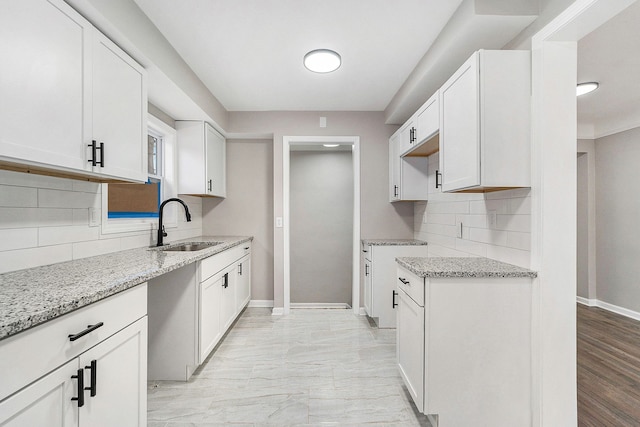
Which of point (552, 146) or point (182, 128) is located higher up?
point (182, 128)

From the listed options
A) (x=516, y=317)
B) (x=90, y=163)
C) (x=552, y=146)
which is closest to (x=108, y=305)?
(x=90, y=163)

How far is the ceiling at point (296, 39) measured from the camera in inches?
72.0

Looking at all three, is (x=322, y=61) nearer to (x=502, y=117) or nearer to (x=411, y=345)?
(x=502, y=117)

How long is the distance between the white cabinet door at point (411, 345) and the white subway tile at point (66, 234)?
2.06 m

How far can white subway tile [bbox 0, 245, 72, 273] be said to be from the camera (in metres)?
1.35

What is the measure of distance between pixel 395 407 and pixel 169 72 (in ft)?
9.27

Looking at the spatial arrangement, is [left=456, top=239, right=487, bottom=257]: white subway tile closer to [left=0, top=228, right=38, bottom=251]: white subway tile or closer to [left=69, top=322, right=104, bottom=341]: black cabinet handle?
[left=69, top=322, right=104, bottom=341]: black cabinet handle

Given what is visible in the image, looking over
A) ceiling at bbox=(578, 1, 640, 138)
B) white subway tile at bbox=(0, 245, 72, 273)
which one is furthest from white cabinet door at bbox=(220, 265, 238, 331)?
ceiling at bbox=(578, 1, 640, 138)

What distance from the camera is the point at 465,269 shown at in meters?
1.67

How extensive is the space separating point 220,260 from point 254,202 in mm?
1418

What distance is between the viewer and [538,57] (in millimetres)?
1610

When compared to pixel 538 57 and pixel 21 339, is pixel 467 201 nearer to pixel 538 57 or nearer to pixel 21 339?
pixel 538 57

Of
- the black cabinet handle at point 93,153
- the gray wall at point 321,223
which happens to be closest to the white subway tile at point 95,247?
the black cabinet handle at point 93,153

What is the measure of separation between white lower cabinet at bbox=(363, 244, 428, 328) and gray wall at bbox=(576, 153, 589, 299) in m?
2.70
